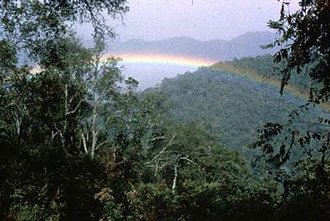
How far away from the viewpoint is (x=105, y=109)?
30984mm

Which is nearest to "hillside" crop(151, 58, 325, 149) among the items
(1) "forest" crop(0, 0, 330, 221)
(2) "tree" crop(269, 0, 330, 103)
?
(1) "forest" crop(0, 0, 330, 221)

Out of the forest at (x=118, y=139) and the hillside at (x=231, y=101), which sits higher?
the forest at (x=118, y=139)

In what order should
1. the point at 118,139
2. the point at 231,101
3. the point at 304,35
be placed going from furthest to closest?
the point at 231,101 < the point at 118,139 < the point at 304,35

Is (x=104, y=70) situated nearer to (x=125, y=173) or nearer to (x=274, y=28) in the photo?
(x=125, y=173)

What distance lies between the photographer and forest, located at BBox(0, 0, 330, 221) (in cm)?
564

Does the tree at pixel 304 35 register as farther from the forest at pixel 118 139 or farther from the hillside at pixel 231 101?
the hillside at pixel 231 101

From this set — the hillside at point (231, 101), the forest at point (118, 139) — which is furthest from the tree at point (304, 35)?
the hillside at point (231, 101)

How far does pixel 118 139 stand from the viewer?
3150 centimetres

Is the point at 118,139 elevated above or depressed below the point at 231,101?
above

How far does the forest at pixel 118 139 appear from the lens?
5645mm

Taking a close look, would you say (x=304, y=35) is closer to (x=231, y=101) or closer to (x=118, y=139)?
(x=118, y=139)

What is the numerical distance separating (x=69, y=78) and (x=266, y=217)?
19.4 m

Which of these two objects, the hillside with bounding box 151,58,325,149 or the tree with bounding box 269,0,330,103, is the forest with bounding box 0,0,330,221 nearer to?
the tree with bounding box 269,0,330,103

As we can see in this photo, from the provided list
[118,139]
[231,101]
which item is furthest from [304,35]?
[231,101]
